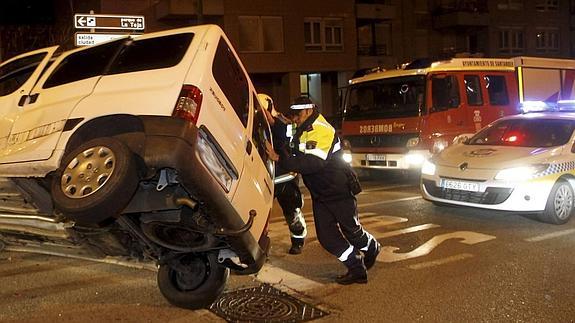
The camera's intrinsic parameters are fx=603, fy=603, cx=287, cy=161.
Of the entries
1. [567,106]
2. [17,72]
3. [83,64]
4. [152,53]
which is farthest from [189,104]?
[567,106]

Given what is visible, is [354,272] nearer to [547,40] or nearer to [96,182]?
[96,182]

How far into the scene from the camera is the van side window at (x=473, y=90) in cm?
1169

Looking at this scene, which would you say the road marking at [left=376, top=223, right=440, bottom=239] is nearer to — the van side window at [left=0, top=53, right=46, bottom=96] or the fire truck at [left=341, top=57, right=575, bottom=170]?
the fire truck at [left=341, top=57, right=575, bottom=170]

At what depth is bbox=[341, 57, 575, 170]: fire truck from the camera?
37.0ft

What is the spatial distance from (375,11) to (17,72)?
28.0 metres

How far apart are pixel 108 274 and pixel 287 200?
1.95 m

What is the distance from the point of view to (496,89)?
1228cm

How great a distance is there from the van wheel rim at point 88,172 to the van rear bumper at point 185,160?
0.25 meters

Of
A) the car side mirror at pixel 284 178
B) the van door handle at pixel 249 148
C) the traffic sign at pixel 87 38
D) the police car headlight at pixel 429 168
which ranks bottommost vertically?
the police car headlight at pixel 429 168

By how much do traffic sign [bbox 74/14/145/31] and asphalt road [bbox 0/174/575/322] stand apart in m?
4.71

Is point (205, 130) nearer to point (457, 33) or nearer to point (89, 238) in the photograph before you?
point (89, 238)

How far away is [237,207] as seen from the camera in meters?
3.99

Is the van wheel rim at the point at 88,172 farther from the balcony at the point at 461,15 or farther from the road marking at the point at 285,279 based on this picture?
the balcony at the point at 461,15

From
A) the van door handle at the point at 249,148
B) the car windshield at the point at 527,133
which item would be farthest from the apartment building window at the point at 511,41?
the van door handle at the point at 249,148
